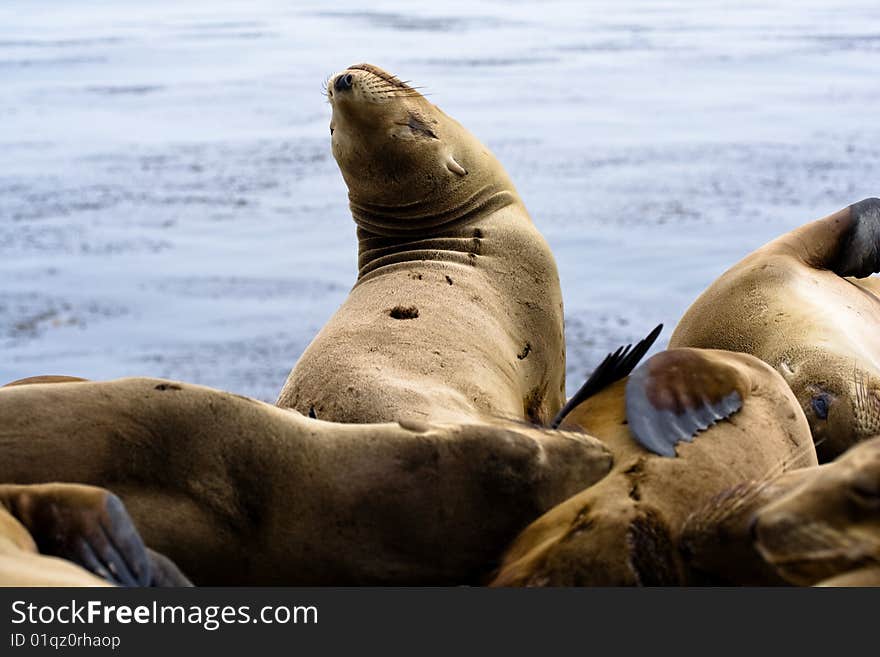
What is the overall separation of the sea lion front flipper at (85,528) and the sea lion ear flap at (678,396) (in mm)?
969

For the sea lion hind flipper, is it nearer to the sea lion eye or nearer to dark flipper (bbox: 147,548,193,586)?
dark flipper (bbox: 147,548,193,586)

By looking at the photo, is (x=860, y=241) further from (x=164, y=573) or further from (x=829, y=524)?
(x=164, y=573)

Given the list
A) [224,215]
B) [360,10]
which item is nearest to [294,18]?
[360,10]

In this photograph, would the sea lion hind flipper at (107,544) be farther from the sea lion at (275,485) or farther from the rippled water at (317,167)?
the rippled water at (317,167)

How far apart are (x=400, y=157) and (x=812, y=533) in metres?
2.54

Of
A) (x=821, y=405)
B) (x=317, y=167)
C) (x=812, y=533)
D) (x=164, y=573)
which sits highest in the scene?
(x=812, y=533)

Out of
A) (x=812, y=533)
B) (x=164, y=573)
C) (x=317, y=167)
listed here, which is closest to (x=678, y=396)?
(x=812, y=533)

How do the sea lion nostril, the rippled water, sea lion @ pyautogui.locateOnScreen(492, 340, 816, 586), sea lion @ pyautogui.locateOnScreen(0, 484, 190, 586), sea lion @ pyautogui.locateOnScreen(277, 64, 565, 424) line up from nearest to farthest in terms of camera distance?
sea lion @ pyautogui.locateOnScreen(0, 484, 190, 586)
sea lion @ pyautogui.locateOnScreen(492, 340, 816, 586)
sea lion @ pyautogui.locateOnScreen(277, 64, 565, 424)
the sea lion nostril
the rippled water

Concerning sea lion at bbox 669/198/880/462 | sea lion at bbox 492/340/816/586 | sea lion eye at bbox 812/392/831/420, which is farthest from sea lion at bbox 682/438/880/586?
sea lion eye at bbox 812/392/831/420

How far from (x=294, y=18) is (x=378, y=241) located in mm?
18566

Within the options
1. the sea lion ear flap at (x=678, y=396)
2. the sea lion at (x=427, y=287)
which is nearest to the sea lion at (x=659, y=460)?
the sea lion ear flap at (x=678, y=396)

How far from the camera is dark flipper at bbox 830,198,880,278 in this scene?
181 inches

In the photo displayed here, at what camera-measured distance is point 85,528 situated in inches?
84.1

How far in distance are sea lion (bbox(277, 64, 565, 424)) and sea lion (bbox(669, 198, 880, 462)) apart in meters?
0.53
